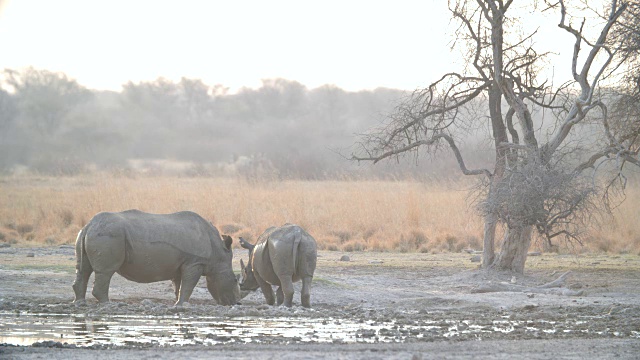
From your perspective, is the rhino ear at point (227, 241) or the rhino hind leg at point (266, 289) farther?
the rhino ear at point (227, 241)

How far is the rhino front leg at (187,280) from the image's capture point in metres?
12.2

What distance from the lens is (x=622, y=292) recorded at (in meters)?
14.3

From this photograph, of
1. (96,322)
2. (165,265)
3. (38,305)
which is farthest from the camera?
(165,265)

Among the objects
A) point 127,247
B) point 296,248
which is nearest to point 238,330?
point 296,248

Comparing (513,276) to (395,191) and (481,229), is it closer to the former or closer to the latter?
(481,229)

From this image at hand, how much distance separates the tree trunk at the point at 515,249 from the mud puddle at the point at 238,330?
5375 millimetres

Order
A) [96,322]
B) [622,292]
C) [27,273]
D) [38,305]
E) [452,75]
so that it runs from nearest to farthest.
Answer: [96,322] < [38,305] < [622,292] < [27,273] < [452,75]

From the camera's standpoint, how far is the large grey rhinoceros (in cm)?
1169

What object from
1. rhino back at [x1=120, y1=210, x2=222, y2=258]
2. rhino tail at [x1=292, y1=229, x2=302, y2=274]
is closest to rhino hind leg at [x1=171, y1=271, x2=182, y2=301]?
rhino back at [x1=120, y1=210, x2=222, y2=258]

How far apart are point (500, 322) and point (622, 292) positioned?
15.4 feet

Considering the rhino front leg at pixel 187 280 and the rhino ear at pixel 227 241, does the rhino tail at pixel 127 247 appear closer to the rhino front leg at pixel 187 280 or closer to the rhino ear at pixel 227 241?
the rhino front leg at pixel 187 280

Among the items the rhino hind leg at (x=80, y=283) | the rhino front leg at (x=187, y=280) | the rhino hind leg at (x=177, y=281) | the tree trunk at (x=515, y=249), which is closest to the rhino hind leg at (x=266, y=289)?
the rhino front leg at (x=187, y=280)

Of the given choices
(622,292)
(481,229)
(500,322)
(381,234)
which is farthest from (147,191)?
(500,322)

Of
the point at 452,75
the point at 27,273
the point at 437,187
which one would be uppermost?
the point at 452,75
